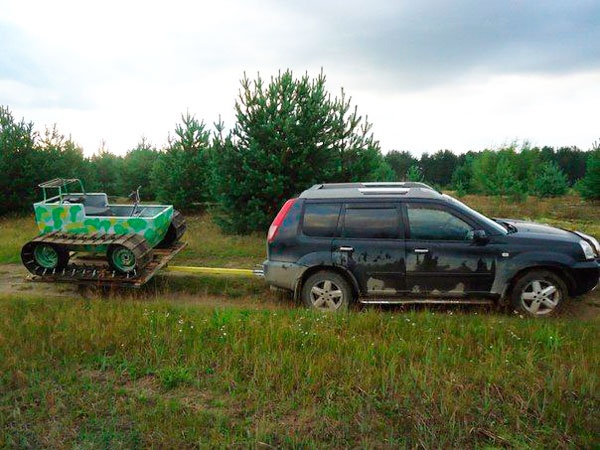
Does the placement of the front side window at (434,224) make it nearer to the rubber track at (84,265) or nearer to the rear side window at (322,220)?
the rear side window at (322,220)

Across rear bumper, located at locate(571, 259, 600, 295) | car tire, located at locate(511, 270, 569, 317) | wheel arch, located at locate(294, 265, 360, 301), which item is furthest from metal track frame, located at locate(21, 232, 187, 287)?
rear bumper, located at locate(571, 259, 600, 295)

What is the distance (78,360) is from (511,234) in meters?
5.69

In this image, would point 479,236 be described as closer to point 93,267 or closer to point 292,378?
point 292,378

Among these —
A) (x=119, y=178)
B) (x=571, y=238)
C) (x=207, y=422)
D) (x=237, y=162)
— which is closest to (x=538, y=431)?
(x=207, y=422)

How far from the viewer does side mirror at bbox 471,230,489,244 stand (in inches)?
230

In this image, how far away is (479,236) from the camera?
5.84 m

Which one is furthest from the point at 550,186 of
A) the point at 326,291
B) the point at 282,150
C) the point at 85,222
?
the point at 85,222

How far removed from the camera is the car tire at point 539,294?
5770 mm

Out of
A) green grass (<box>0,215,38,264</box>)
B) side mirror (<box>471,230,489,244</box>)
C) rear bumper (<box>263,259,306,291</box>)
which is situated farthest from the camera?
green grass (<box>0,215,38,264</box>)


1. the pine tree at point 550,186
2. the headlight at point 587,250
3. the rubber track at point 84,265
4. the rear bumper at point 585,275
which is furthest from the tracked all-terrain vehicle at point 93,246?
the pine tree at point 550,186

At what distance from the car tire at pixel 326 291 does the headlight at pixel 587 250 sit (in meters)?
3.23

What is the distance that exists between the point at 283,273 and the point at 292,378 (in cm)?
236

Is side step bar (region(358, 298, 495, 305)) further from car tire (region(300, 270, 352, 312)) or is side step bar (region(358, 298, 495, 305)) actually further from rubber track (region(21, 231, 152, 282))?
rubber track (region(21, 231, 152, 282))

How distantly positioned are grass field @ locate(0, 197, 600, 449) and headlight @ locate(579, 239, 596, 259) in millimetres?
888
